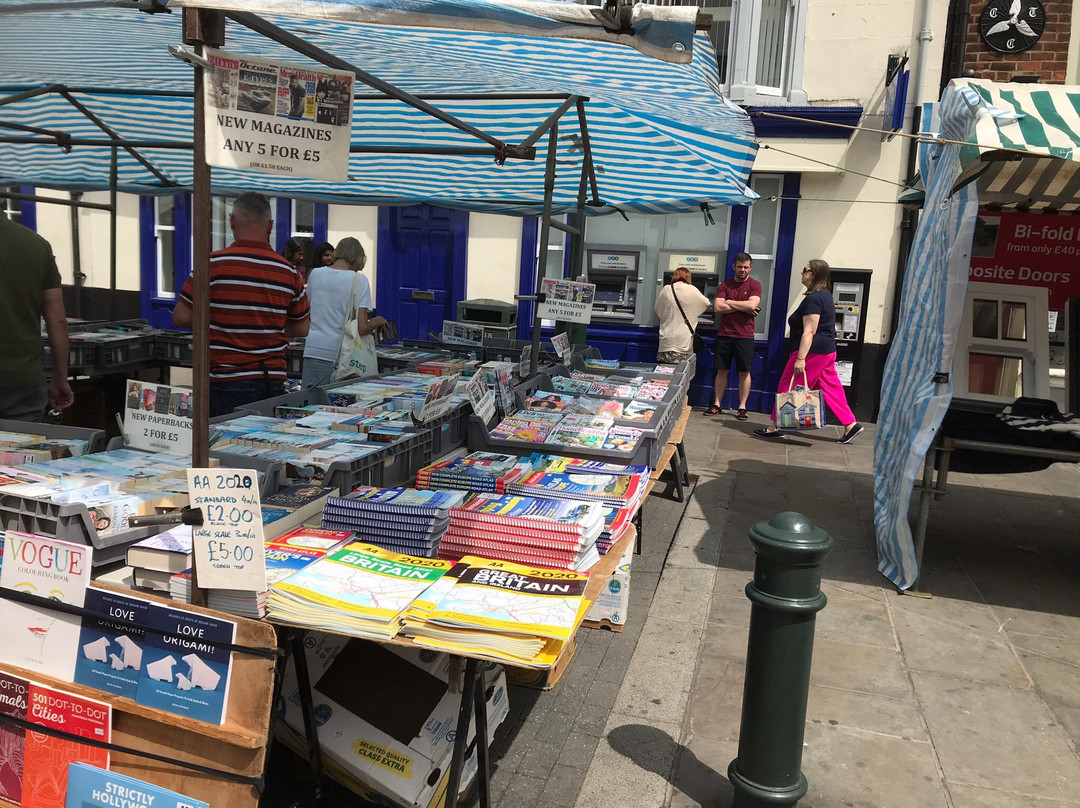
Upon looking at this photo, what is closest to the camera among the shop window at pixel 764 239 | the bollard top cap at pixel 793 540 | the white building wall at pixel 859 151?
the bollard top cap at pixel 793 540

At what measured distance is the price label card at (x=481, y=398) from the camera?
421 centimetres

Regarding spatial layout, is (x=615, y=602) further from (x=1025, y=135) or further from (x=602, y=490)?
(x=1025, y=135)

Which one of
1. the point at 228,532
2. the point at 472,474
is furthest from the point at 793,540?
the point at 228,532

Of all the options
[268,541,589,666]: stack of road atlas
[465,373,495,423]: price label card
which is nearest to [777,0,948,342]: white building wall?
[465,373,495,423]: price label card

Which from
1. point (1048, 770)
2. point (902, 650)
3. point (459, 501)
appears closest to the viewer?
point (459, 501)

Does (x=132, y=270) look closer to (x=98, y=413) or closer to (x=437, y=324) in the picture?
(x=437, y=324)

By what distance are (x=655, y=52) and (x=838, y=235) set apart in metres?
9.20

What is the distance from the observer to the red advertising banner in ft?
21.5

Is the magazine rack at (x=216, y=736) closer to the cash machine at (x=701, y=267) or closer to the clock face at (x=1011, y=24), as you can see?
the cash machine at (x=701, y=267)

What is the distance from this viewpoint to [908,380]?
18.0 feet

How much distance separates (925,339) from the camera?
5254 mm

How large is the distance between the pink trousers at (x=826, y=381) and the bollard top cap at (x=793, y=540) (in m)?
6.84

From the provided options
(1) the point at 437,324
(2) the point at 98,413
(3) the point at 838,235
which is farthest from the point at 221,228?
(3) the point at 838,235

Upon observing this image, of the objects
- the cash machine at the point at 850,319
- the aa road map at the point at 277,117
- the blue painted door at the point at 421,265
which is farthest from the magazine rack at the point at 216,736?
the blue painted door at the point at 421,265
